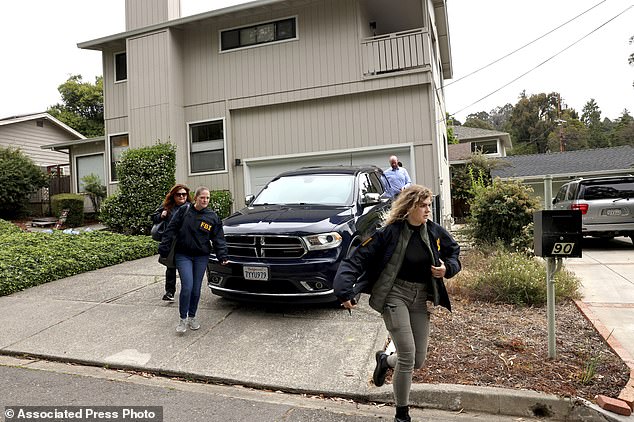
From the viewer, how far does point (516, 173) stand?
25.1 metres

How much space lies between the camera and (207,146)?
14422 mm

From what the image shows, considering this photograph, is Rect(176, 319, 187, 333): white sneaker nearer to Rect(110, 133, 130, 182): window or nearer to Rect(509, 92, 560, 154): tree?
Rect(110, 133, 130, 182): window

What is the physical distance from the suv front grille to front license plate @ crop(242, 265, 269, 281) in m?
0.17

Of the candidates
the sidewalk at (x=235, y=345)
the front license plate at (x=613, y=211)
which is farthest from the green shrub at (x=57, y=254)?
the front license plate at (x=613, y=211)

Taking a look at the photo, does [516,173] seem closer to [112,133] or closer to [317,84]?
[317,84]

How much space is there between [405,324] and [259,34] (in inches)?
492

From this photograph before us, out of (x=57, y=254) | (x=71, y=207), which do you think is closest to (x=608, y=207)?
(x=57, y=254)

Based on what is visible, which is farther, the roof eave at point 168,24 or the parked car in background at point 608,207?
the roof eave at point 168,24

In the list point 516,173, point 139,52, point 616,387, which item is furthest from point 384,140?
point 516,173

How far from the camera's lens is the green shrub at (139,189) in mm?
13078

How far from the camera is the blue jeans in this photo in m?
5.23

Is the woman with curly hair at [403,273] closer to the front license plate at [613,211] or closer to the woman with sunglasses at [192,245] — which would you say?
the woman with sunglasses at [192,245]

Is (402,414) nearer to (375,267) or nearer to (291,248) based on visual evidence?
(375,267)

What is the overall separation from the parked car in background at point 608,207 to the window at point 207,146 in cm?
978
